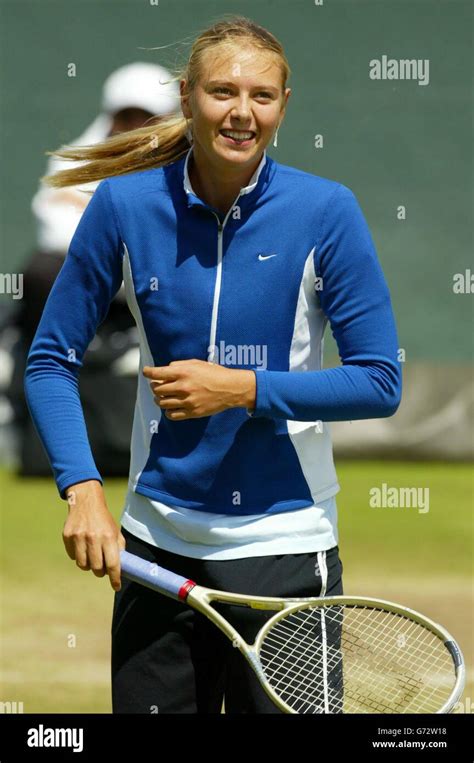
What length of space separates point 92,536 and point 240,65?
32.9 inches

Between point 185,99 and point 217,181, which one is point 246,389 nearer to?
point 217,181

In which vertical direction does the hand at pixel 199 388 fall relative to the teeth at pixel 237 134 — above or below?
below

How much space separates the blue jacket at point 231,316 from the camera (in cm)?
237

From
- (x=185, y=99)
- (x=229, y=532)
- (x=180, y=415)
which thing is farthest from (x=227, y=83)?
(x=229, y=532)

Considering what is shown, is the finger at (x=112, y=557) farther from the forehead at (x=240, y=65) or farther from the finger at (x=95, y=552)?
the forehead at (x=240, y=65)

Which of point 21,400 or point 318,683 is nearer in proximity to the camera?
point 318,683

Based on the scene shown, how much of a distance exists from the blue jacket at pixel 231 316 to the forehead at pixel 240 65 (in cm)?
16

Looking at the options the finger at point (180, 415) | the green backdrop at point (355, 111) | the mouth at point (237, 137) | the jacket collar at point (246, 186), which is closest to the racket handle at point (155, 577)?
the finger at point (180, 415)

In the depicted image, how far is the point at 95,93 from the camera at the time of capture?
930 cm

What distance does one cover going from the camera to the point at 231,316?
7.81 ft

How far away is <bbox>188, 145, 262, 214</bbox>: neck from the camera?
241 cm
